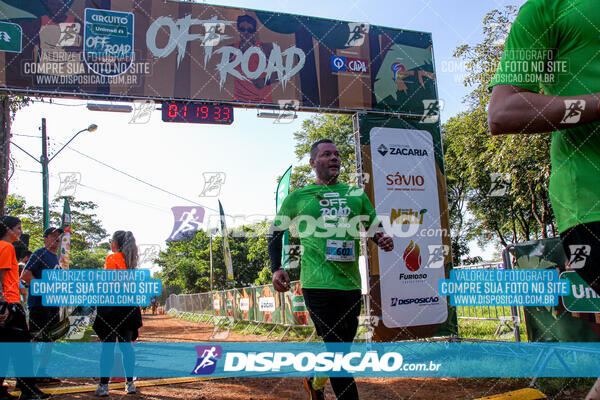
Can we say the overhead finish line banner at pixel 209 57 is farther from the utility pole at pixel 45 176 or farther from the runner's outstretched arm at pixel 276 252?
the utility pole at pixel 45 176

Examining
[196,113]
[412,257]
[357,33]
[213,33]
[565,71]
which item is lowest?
[412,257]

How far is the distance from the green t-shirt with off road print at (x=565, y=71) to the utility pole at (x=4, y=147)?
814cm

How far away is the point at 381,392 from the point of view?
4648 mm

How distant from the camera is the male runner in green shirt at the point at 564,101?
1156 mm

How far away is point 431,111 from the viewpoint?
8609 millimetres

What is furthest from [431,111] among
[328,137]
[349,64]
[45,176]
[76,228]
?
[76,228]

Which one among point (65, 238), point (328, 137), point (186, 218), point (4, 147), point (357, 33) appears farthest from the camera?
point (328, 137)

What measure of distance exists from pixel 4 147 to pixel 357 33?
699 cm

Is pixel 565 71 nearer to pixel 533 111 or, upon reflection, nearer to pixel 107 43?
pixel 533 111

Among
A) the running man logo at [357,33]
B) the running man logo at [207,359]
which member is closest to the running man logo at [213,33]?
the running man logo at [357,33]

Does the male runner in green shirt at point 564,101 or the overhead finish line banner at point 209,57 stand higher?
the overhead finish line banner at point 209,57

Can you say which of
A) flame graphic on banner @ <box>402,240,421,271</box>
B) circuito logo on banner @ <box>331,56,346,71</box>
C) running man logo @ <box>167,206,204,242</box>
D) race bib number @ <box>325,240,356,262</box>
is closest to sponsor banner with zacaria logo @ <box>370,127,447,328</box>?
flame graphic on banner @ <box>402,240,421,271</box>

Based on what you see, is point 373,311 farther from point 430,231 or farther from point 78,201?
point 78,201

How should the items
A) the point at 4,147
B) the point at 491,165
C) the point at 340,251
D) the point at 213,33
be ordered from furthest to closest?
the point at 491,165
the point at 213,33
the point at 4,147
the point at 340,251
